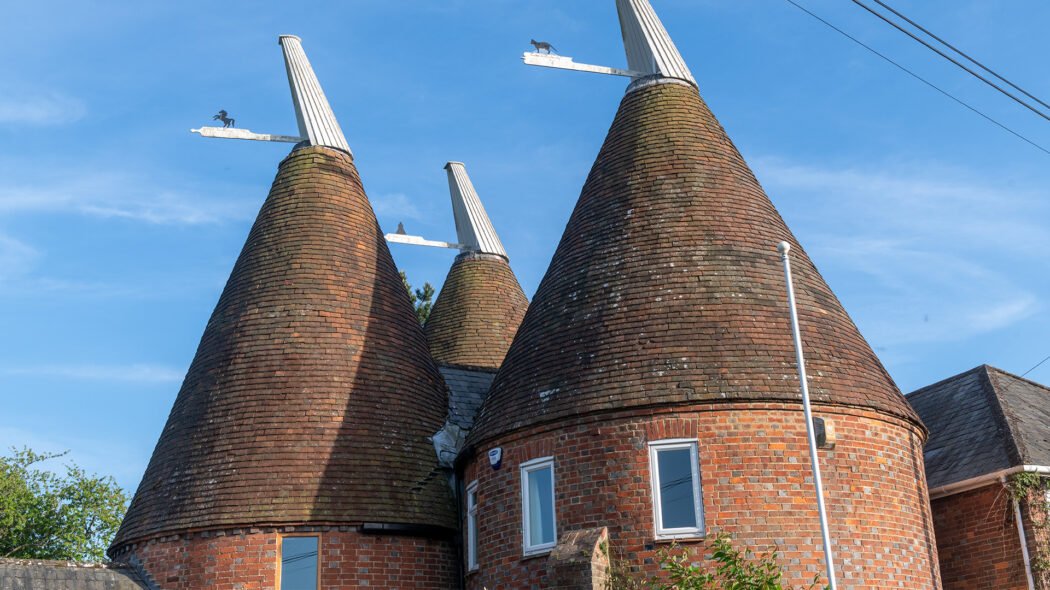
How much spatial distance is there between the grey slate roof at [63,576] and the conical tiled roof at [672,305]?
18.3 ft

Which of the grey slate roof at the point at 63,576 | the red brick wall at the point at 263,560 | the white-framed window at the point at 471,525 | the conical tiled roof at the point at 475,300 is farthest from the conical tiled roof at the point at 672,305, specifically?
the conical tiled roof at the point at 475,300

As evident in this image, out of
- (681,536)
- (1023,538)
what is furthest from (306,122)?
(1023,538)

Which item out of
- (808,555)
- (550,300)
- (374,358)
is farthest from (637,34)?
(808,555)

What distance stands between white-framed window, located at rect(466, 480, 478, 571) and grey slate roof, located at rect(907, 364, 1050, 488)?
7422 millimetres

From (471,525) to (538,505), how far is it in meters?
2.01

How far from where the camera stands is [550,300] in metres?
18.5

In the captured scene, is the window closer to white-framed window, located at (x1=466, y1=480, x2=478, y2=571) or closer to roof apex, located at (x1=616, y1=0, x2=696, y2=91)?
white-framed window, located at (x1=466, y1=480, x2=478, y2=571)

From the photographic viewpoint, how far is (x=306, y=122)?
75.7ft

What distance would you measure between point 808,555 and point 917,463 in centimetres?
293

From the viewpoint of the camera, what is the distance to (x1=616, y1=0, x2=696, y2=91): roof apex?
20922 mm

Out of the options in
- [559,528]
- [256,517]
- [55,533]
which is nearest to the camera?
[559,528]

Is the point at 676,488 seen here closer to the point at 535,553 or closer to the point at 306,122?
the point at 535,553

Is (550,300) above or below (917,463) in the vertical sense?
above

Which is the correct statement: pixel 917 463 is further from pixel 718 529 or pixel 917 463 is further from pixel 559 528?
pixel 559 528
